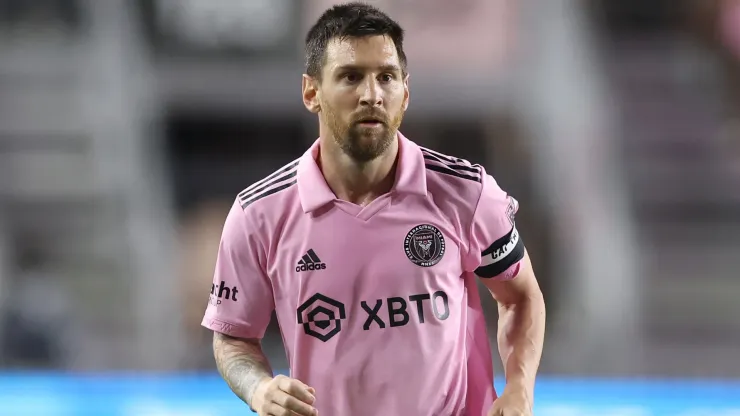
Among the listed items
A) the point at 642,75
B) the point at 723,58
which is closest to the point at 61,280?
the point at 642,75

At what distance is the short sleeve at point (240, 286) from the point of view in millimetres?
2641

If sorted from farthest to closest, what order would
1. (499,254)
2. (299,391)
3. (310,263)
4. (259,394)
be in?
(499,254) < (310,263) < (259,394) < (299,391)

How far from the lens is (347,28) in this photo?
100 inches

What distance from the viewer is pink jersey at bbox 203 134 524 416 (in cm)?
254

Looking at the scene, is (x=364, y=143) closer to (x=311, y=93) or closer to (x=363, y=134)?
Result: (x=363, y=134)

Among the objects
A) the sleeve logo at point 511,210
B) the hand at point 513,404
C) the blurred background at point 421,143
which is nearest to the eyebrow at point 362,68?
the sleeve logo at point 511,210

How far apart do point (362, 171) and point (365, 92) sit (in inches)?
9.6

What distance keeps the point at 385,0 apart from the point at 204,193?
2464 millimetres

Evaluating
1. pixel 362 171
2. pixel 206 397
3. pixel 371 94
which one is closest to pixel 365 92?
pixel 371 94

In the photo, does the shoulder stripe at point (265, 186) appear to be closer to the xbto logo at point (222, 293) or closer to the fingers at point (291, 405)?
the xbto logo at point (222, 293)

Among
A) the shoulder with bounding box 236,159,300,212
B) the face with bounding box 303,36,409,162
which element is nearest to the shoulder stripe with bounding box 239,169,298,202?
the shoulder with bounding box 236,159,300,212

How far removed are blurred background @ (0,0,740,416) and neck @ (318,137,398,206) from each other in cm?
506

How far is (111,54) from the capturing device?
32.8ft

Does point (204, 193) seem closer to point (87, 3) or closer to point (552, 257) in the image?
point (87, 3)
